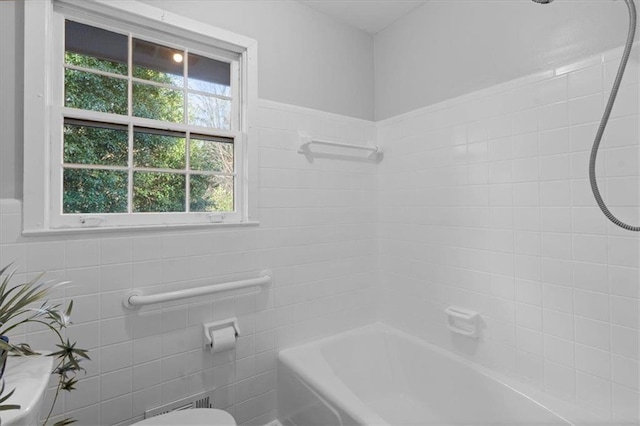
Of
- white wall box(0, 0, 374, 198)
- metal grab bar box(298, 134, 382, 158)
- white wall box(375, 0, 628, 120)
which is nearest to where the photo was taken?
white wall box(0, 0, 374, 198)

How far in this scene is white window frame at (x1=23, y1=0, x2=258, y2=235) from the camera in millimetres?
1284

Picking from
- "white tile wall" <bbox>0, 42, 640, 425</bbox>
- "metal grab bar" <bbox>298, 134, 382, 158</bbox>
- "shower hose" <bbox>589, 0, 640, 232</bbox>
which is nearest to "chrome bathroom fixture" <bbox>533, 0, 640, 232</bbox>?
"shower hose" <bbox>589, 0, 640, 232</bbox>

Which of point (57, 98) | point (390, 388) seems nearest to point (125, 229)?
point (57, 98)

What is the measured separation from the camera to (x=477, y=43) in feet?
5.82

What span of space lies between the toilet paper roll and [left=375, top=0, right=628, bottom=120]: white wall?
1.74 meters

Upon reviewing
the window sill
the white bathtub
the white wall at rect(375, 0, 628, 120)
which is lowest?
the white bathtub

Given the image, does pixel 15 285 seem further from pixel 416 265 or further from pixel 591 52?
pixel 591 52

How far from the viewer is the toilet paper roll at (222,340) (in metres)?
1.59

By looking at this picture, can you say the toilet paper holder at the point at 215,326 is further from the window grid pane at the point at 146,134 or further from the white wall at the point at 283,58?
the white wall at the point at 283,58

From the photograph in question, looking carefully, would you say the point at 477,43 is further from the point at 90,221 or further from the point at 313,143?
the point at 90,221

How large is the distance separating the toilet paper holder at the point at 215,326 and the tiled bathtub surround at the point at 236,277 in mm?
38

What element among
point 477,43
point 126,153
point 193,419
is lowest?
point 193,419

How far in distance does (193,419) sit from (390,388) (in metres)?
1.22

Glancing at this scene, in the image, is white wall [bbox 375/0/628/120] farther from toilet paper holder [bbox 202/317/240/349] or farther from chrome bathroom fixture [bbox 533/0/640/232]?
toilet paper holder [bbox 202/317/240/349]
